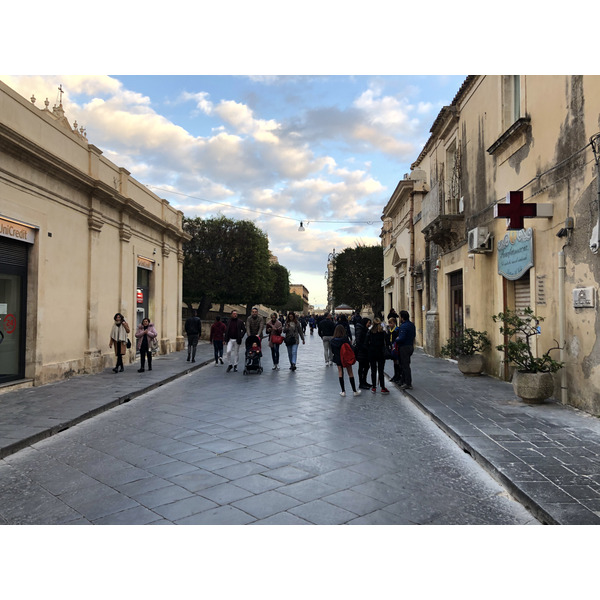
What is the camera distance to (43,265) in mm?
10445

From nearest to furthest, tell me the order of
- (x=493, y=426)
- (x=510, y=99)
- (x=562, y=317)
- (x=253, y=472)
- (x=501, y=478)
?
(x=501, y=478) < (x=253, y=472) < (x=493, y=426) < (x=562, y=317) < (x=510, y=99)

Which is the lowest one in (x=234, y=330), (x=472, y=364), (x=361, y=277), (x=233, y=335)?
(x=472, y=364)

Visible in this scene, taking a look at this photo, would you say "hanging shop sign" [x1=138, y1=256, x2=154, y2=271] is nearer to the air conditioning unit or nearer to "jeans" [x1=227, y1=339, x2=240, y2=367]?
"jeans" [x1=227, y1=339, x2=240, y2=367]

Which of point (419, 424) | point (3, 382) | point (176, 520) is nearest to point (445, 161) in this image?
point (419, 424)

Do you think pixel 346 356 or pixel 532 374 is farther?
pixel 346 356

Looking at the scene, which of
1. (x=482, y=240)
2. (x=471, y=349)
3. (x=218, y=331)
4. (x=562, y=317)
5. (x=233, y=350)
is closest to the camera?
(x=562, y=317)

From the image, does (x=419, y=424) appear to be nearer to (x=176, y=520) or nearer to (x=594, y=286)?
(x=594, y=286)

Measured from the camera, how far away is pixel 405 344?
9547 millimetres

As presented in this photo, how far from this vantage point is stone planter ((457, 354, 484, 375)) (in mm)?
11023

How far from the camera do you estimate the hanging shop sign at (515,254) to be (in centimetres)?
890

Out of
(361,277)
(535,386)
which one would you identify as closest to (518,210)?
(535,386)

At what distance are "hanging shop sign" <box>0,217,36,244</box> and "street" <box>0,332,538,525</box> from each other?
4.30 metres

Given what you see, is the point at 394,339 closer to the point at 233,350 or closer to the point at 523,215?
the point at 523,215

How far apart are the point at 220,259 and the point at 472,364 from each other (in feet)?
83.1
